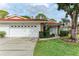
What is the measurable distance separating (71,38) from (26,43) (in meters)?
0.54

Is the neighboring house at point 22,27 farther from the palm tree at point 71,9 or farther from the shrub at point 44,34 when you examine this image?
the palm tree at point 71,9

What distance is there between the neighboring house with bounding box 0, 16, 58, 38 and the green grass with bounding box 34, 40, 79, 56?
0.43 ft

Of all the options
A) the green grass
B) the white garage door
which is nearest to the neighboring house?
the white garage door

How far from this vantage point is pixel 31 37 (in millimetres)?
8836

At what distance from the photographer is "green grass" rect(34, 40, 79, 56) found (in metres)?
8.80

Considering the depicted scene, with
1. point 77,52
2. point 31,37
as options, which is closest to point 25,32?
point 31,37

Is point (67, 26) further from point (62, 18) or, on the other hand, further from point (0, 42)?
point (0, 42)

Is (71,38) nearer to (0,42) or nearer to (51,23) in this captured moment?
(51,23)

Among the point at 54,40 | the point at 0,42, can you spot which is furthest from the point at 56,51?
the point at 0,42

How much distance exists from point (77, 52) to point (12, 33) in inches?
31.6

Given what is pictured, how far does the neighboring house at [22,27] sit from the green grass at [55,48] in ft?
0.43

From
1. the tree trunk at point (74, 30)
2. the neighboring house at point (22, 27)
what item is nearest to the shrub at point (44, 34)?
the neighboring house at point (22, 27)

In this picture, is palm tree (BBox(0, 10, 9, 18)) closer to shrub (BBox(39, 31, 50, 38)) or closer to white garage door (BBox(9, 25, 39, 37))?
white garage door (BBox(9, 25, 39, 37))

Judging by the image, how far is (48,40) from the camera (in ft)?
29.0
